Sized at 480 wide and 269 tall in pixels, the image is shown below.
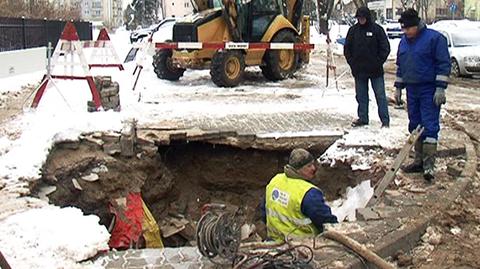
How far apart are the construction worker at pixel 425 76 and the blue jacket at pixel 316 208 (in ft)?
6.82

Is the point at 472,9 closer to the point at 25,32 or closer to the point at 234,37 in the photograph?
the point at 25,32

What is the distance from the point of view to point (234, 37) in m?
15.5

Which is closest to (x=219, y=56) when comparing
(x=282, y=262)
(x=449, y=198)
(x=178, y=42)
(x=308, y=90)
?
(x=178, y=42)

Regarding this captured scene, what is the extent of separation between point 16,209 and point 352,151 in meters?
4.40

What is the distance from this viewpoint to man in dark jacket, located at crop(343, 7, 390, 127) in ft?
30.7

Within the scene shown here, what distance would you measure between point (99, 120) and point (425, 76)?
15.7 ft

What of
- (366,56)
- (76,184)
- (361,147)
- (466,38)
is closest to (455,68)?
(466,38)

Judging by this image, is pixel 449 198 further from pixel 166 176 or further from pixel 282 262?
pixel 166 176

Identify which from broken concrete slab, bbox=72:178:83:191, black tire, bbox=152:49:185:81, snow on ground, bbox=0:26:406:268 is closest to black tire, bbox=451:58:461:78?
snow on ground, bbox=0:26:406:268

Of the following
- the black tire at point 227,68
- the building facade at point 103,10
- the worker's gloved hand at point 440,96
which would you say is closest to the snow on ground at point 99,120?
the black tire at point 227,68

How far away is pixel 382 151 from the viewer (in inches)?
327

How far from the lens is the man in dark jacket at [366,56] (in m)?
9.34

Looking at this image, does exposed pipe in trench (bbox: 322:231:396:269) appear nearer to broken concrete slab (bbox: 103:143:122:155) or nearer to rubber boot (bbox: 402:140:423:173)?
rubber boot (bbox: 402:140:423:173)

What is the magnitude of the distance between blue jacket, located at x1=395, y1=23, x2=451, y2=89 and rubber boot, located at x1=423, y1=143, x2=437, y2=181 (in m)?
0.68
